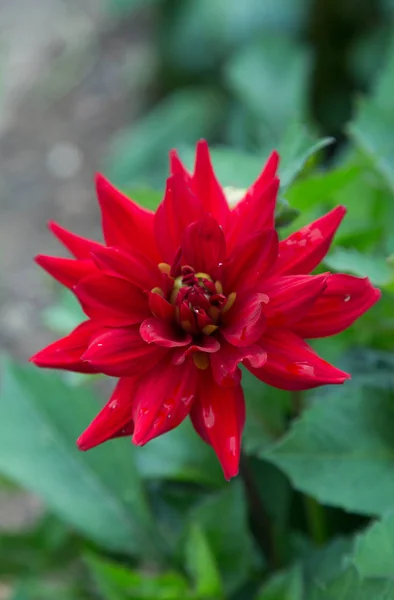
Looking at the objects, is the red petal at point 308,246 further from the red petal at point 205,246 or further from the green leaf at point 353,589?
the green leaf at point 353,589

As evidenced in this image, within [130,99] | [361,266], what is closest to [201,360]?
[361,266]

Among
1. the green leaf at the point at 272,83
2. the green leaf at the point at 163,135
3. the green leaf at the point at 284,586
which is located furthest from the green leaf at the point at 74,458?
the green leaf at the point at 163,135

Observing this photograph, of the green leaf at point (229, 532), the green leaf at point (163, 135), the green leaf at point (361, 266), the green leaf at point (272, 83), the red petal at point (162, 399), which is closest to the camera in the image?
the red petal at point (162, 399)

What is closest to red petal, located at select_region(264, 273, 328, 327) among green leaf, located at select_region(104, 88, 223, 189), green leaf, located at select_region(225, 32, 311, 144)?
green leaf, located at select_region(225, 32, 311, 144)

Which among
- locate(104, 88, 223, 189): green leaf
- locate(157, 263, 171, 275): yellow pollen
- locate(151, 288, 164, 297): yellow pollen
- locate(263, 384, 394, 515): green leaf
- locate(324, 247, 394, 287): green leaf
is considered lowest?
locate(263, 384, 394, 515): green leaf

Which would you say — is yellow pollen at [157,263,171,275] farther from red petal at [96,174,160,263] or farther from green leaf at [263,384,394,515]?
green leaf at [263,384,394,515]

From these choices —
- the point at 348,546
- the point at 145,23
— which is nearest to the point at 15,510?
the point at 348,546

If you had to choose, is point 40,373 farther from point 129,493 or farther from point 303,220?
point 303,220
